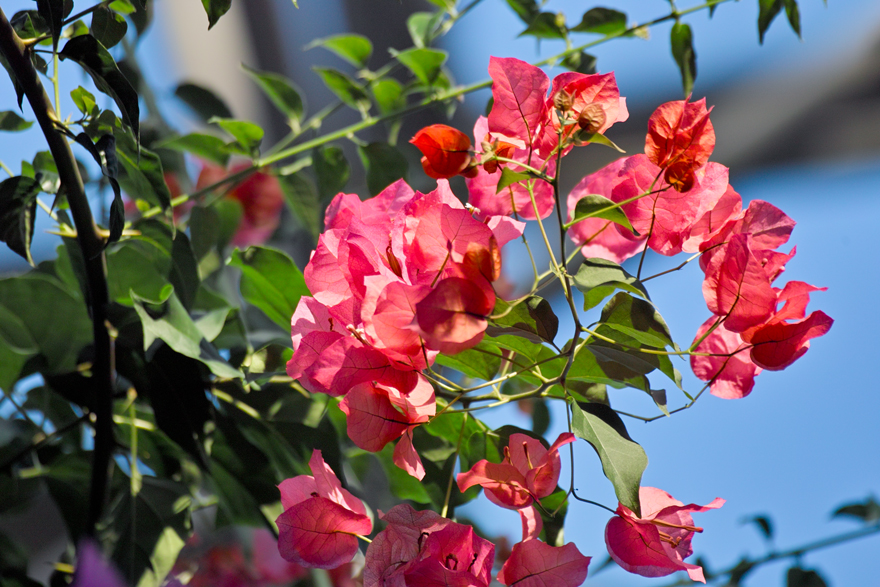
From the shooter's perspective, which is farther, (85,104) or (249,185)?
(249,185)

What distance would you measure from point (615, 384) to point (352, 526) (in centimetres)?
11

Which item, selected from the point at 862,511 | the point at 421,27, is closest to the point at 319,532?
the point at 421,27

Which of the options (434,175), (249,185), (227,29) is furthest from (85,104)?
(227,29)

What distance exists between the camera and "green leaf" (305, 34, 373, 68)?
0.40 meters

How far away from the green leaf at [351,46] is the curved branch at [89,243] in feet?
0.70

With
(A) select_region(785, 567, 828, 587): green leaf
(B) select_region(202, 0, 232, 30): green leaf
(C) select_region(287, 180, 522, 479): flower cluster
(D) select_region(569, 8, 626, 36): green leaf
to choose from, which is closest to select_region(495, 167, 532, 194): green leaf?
(C) select_region(287, 180, 522, 479): flower cluster

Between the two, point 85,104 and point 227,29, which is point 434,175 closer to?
point 85,104

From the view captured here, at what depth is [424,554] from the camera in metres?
0.19

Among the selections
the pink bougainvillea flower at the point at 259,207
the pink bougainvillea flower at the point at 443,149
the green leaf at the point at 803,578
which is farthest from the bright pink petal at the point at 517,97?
the pink bougainvillea flower at the point at 259,207

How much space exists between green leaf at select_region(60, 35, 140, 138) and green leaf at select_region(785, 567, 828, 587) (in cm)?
50

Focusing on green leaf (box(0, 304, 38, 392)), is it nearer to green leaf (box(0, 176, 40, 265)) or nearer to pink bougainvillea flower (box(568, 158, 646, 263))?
green leaf (box(0, 176, 40, 265))

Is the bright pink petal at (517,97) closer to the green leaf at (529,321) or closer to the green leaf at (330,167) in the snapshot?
the green leaf at (529,321)

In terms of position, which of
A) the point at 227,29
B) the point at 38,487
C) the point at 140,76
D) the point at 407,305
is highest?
the point at 227,29

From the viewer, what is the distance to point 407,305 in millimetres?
178
